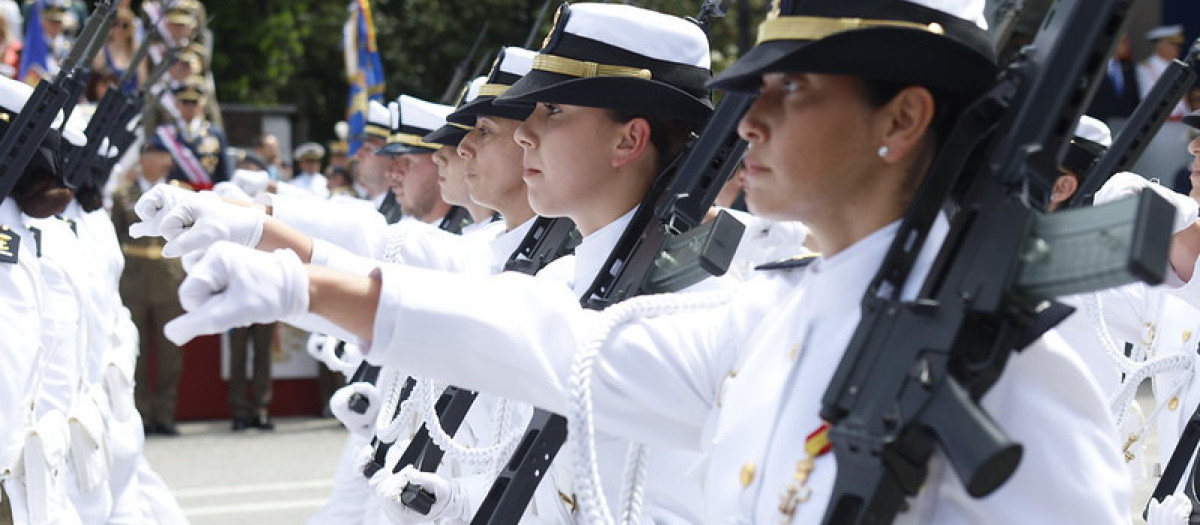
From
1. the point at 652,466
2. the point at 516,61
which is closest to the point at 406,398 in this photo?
the point at 516,61

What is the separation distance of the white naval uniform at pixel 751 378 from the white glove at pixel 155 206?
1.18m

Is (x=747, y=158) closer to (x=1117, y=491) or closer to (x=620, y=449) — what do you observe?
(x=1117, y=491)

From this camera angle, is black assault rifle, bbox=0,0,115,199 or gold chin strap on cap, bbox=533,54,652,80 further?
black assault rifle, bbox=0,0,115,199

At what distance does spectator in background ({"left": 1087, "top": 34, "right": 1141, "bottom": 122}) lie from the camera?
520 inches

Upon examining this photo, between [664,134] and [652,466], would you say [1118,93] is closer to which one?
[664,134]

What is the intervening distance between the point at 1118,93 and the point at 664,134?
405 inches

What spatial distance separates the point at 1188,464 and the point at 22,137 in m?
3.50

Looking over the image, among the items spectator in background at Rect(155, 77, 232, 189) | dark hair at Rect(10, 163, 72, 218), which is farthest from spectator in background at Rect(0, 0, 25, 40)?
dark hair at Rect(10, 163, 72, 218)

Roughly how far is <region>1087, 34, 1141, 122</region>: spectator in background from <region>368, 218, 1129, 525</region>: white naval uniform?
36.5ft

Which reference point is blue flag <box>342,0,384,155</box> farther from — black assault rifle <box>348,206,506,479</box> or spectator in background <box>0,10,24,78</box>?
black assault rifle <box>348,206,506,479</box>

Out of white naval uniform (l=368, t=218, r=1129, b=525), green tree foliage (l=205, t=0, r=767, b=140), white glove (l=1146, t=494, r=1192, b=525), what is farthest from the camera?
green tree foliage (l=205, t=0, r=767, b=140)

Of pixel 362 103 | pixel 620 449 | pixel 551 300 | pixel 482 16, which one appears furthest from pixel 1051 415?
pixel 482 16

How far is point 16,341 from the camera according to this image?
193 inches

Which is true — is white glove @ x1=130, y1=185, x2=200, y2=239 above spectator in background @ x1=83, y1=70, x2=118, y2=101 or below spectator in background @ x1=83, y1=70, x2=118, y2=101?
above
